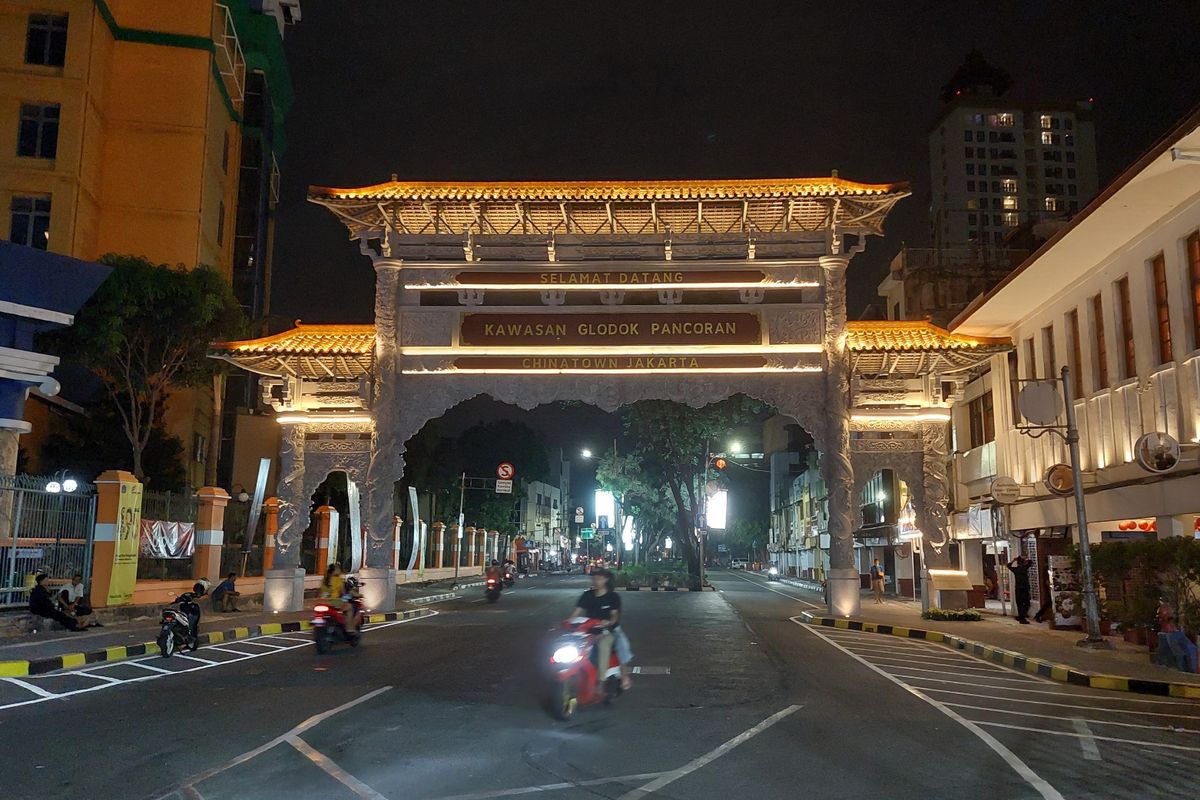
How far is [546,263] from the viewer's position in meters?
21.3

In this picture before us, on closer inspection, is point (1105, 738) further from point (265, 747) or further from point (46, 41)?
point (46, 41)

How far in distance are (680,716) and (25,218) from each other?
2954cm

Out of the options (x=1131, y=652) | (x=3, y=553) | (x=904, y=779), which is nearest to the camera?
(x=904, y=779)

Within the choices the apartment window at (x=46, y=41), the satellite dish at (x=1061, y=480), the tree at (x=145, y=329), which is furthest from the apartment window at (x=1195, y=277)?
the apartment window at (x=46, y=41)

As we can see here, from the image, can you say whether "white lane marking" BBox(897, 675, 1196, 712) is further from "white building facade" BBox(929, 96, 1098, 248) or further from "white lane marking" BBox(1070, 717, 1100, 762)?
"white building facade" BBox(929, 96, 1098, 248)

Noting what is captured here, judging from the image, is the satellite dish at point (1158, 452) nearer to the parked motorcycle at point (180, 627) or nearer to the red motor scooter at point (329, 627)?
the red motor scooter at point (329, 627)

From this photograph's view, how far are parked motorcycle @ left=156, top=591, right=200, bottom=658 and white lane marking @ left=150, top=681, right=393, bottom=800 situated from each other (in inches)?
207

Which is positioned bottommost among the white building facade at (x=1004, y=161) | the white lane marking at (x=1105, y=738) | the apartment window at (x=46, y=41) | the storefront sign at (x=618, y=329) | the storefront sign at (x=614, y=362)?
the white lane marking at (x=1105, y=738)

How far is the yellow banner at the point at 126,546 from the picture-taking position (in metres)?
17.6

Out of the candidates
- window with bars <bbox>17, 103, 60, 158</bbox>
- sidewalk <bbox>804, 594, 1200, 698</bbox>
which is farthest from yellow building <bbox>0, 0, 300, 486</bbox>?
sidewalk <bbox>804, 594, 1200, 698</bbox>

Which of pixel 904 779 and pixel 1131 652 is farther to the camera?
pixel 1131 652

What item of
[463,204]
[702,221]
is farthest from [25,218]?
[702,221]

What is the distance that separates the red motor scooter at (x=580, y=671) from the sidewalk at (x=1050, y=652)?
6642mm

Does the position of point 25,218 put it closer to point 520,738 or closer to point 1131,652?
point 520,738
